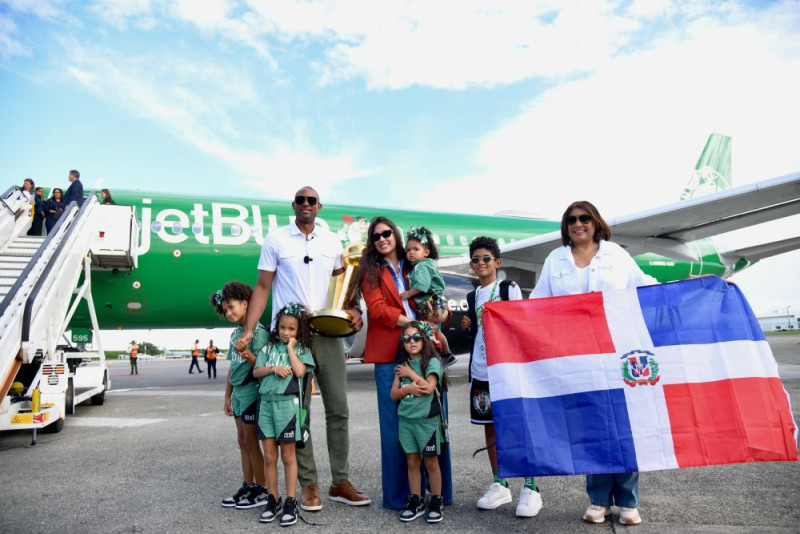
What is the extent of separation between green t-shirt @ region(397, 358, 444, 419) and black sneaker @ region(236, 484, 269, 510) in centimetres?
97

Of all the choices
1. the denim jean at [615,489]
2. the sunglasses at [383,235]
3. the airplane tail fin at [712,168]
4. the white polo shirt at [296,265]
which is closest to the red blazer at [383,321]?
the sunglasses at [383,235]

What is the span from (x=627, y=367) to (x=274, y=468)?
6.17 feet

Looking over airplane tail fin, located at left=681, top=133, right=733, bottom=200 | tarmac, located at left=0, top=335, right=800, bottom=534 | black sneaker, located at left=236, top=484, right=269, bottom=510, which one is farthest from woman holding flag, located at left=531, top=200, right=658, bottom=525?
airplane tail fin, located at left=681, top=133, right=733, bottom=200

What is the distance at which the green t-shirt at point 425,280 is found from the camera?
299 centimetres

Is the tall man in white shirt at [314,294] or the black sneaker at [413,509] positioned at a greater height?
the tall man in white shirt at [314,294]

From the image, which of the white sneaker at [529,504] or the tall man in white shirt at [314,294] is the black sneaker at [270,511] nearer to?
the tall man in white shirt at [314,294]

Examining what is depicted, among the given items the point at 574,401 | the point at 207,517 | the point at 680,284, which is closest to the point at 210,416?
the point at 207,517

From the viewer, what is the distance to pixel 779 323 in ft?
222

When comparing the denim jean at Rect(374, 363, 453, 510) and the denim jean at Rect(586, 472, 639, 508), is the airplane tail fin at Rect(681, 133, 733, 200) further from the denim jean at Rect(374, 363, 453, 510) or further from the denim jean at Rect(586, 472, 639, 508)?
the denim jean at Rect(374, 363, 453, 510)

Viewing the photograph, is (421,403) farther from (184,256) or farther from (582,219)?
(184,256)

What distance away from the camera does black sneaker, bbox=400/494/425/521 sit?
2723 mm

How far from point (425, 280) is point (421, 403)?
0.66 m

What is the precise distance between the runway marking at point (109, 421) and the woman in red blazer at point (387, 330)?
437cm

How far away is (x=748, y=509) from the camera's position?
2.66 metres
